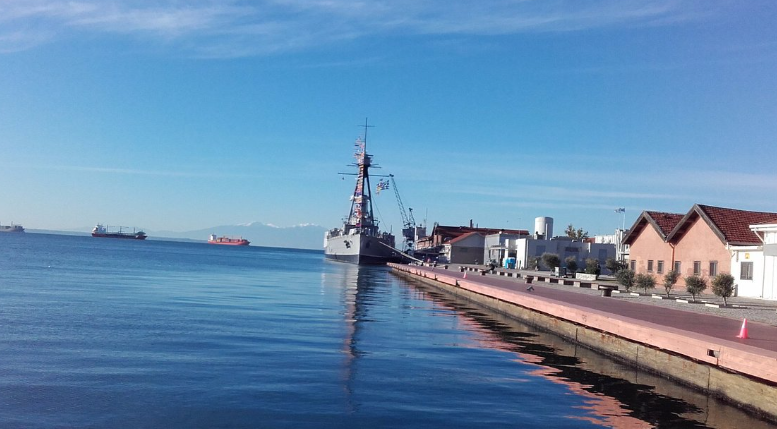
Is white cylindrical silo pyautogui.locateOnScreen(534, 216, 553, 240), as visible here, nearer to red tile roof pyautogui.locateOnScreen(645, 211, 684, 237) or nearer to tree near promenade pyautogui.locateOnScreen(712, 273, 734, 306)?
red tile roof pyautogui.locateOnScreen(645, 211, 684, 237)

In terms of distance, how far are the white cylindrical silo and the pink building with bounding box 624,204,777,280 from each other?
37.9 metres

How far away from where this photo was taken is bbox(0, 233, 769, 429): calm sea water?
36.4 feet

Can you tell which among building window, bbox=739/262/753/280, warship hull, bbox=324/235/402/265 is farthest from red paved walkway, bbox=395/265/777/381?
warship hull, bbox=324/235/402/265

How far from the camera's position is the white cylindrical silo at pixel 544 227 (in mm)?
83500

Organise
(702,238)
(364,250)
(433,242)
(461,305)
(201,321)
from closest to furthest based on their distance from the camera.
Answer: (201,321) < (461,305) < (702,238) < (364,250) < (433,242)

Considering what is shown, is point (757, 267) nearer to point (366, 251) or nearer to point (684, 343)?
point (684, 343)

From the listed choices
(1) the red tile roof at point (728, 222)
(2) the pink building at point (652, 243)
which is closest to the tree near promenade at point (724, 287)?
(1) the red tile roof at point (728, 222)

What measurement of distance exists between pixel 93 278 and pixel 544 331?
3050 cm

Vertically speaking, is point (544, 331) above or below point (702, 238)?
below

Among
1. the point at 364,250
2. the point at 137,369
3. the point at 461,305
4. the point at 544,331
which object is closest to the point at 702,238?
the point at 461,305

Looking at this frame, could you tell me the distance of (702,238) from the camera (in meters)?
37.6

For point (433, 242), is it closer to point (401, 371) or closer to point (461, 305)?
point (461, 305)

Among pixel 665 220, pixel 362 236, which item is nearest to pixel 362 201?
pixel 362 236

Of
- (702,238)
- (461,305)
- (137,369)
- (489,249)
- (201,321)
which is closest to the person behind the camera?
(137,369)
